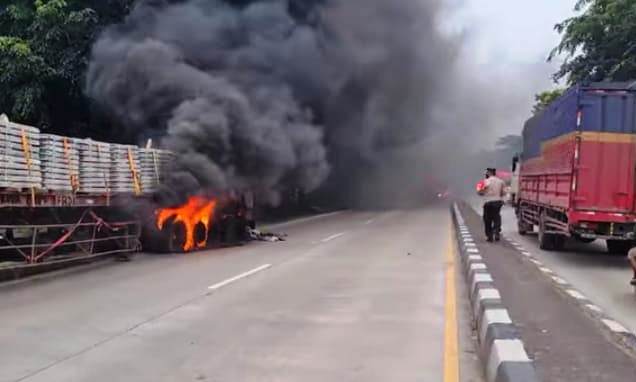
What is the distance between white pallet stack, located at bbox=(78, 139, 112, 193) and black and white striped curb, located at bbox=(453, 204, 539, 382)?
21.8 feet

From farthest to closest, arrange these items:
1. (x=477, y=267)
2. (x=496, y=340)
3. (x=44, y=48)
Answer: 1. (x=44, y=48)
2. (x=477, y=267)
3. (x=496, y=340)

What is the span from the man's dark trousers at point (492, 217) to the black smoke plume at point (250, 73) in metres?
5.58

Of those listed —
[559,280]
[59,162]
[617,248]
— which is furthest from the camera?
[617,248]

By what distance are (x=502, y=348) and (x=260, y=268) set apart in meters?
7.14

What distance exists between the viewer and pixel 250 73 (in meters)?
17.7

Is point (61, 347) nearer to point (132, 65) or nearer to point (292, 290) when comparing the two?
point (292, 290)

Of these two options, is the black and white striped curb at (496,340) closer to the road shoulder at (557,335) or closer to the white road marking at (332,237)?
the road shoulder at (557,335)

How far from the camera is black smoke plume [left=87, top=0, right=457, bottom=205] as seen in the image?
1622cm

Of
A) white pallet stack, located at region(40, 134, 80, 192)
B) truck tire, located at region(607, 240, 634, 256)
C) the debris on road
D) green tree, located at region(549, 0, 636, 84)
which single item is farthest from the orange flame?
green tree, located at region(549, 0, 636, 84)

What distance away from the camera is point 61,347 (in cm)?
615

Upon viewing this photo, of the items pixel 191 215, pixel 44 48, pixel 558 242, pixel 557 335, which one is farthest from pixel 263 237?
pixel 557 335

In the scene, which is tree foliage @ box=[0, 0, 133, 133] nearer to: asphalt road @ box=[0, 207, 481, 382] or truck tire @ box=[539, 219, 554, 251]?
asphalt road @ box=[0, 207, 481, 382]

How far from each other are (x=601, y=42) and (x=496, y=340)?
1902 cm

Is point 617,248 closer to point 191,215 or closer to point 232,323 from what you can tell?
point 191,215
